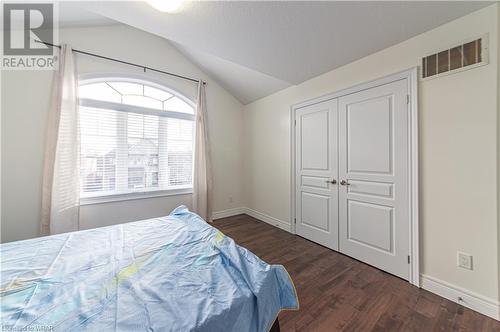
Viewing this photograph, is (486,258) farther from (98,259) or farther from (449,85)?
(98,259)

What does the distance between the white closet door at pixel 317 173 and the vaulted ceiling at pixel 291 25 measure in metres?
0.70

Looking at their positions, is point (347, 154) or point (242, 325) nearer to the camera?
point (242, 325)

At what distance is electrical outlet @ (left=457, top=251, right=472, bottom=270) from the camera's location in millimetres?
1551

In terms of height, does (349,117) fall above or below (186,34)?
below

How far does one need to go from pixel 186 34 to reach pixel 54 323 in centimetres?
234

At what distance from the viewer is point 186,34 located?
1.98m

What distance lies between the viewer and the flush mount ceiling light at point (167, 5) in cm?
154

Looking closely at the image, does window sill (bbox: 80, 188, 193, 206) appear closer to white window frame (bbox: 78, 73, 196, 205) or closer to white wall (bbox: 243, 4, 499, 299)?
white window frame (bbox: 78, 73, 196, 205)

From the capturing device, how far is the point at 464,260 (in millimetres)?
1577

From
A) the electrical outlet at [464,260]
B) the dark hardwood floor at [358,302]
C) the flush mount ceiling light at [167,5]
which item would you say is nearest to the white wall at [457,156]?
the electrical outlet at [464,260]

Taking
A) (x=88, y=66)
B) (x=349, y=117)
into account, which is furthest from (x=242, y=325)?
(x=88, y=66)

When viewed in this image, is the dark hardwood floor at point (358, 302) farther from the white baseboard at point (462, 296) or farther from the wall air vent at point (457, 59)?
the wall air vent at point (457, 59)

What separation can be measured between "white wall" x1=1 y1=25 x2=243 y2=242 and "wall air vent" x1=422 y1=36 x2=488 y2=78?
123 inches

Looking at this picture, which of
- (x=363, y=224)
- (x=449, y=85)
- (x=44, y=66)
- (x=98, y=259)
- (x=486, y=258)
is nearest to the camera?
(x=98, y=259)
